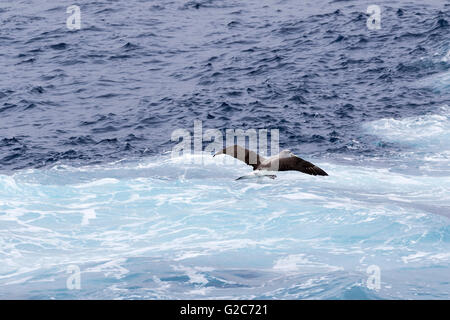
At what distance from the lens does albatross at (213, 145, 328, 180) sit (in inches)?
1029

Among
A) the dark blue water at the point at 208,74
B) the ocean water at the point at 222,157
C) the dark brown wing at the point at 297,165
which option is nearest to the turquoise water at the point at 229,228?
the ocean water at the point at 222,157

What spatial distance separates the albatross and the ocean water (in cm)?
382

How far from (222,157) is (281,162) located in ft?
52.7

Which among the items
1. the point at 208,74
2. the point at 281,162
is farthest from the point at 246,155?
the point at 208,74

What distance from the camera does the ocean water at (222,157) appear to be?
2888 centimetres

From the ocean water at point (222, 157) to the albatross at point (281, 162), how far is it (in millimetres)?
3821

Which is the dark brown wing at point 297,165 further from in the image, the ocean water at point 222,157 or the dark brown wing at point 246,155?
the ocean water at point 222,157

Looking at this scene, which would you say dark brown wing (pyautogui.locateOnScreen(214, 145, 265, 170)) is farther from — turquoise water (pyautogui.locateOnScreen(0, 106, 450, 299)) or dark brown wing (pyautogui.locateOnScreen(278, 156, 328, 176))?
A: turquoise water (pyautogui.locateOnScreen(0, 106, 450, 299))

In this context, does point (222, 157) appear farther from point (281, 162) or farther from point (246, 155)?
point (281, 162)

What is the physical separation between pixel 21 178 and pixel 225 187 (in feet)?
32.0

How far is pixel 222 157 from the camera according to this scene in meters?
42.6

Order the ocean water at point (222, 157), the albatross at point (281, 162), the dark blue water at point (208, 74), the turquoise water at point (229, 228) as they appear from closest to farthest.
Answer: the albatross at point (281, 162)
the turquoise water at point (229, 228)
the ocean water at point (222, 157)
the dark blue water at point (208, 74)

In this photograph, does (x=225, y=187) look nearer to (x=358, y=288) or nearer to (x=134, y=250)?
(x=134, y=250)

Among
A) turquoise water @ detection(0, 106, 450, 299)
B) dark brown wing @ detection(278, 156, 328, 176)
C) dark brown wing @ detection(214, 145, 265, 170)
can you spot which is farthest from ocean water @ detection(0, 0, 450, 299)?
dark brown wing @ detection(278, 156, 328, 176)
